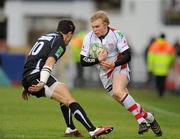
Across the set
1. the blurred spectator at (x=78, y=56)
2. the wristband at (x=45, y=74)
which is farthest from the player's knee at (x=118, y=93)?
the blurred spectator at (x=78, y=56)

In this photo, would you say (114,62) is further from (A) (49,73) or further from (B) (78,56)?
(B) (78,56)

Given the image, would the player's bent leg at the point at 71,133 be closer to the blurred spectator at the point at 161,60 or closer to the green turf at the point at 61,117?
the green turf at the point at 61,117

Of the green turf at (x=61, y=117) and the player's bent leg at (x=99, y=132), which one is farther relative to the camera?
the green turf at (x=61, y=117)

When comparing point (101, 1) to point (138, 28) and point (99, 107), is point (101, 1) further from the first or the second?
point (99, 107)

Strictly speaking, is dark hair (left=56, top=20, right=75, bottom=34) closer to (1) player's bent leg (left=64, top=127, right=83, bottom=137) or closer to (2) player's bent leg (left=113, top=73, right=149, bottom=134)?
(2) player's bent leg (left=113, top=73, right=149, bottom=134)

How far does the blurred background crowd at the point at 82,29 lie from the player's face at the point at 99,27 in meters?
18.4

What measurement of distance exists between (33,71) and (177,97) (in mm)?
17927

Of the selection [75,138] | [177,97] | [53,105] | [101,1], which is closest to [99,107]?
[53,105]

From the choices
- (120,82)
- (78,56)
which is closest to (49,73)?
(120,82)

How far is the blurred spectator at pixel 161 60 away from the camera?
101 feet

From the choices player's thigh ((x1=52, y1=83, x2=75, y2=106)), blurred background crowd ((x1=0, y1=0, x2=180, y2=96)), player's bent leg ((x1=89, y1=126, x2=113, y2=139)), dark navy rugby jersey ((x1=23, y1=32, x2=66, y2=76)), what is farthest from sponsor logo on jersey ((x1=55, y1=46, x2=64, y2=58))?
blurred background crowd ((x1=0, y1=0, x2=180, y2=96))

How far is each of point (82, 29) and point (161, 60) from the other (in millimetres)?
17574

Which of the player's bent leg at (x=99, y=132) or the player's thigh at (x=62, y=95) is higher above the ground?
the player's thigh at (x=62, y=95)

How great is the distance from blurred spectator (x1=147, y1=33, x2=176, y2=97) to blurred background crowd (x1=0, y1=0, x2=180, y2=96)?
1514mm
